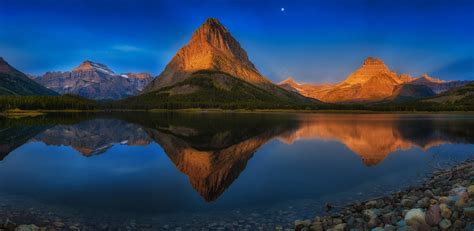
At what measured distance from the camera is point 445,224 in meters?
15.0

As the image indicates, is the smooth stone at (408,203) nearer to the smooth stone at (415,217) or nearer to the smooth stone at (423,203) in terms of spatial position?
the smooth stone at (423,203)

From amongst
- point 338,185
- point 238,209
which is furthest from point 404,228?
point 338,185

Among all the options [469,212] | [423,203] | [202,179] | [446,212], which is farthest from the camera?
[202,179]

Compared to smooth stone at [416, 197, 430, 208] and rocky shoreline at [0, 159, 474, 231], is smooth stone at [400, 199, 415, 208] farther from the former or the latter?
smooth stone at [416, 197, 430, 208]

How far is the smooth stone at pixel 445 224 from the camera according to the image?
14.9 meters

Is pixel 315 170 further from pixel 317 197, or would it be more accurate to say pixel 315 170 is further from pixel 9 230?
pixel 9 230

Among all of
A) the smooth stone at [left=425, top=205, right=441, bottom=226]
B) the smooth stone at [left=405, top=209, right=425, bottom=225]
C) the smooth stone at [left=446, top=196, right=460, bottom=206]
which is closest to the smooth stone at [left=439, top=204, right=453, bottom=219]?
the smooth stone at [left=425, top=205, right=441, bottom=226]

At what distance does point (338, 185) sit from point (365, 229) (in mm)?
15207

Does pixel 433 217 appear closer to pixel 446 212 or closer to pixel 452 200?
pixel 446 212

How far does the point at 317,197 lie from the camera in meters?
27.7

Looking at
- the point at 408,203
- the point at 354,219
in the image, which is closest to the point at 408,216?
the point at 354,219

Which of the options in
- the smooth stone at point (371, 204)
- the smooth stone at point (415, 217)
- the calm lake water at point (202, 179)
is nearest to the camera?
the smooth stone at point (415, 217)

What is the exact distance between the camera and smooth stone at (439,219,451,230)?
1488 cm

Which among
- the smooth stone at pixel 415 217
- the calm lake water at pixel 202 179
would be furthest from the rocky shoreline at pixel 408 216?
the calm lake water at pixel 202 179
